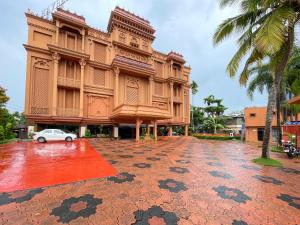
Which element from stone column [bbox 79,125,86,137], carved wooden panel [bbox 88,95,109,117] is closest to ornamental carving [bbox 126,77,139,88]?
carved wooden panel [bbox 88,95,109,117]

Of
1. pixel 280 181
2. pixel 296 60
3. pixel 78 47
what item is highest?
pixel 78 47

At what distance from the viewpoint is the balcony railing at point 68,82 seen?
16.6m

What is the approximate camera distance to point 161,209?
2723 millimetres

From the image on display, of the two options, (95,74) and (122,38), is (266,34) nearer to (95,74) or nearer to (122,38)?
(95,74)

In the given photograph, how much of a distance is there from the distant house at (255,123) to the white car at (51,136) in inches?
1024

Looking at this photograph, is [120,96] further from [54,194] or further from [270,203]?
[270,203]

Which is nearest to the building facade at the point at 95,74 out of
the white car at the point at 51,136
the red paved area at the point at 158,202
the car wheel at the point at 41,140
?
the white car at the point at 51,136

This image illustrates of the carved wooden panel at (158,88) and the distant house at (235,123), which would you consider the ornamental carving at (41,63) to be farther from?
the distant house at (235,123)

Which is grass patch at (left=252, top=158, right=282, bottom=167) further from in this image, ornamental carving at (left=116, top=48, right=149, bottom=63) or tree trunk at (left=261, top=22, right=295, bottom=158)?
ornamental carving at (left=116, top=48, right=149, bottom=63)

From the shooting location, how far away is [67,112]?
54.8ft

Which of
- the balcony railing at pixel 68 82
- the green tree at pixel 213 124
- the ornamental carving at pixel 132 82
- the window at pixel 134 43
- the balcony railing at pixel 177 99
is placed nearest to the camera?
the balcony railing at pixel 68 82

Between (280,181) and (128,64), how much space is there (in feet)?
62.1

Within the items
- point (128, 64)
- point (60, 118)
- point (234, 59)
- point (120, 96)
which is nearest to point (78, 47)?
point (128, 64)

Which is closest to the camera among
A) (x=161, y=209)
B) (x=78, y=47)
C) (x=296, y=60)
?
(x=161, y=209)
